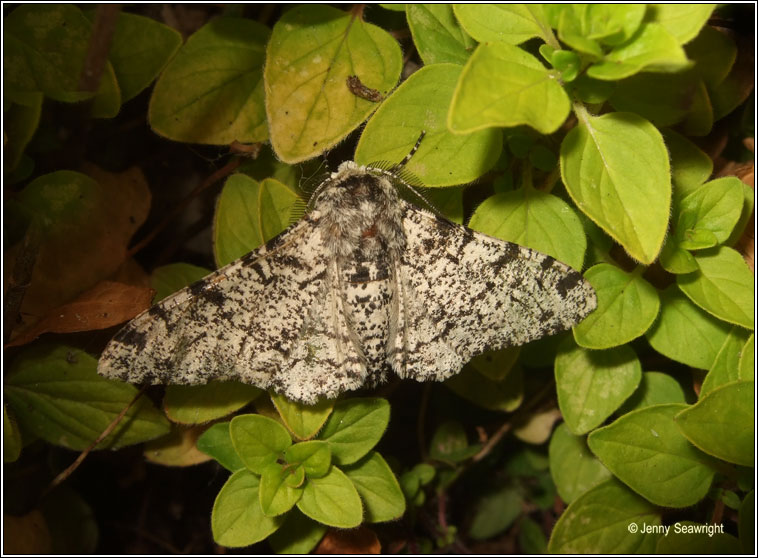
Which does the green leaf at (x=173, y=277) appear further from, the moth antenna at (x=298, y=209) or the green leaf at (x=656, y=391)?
the green leaf at (x=656, y=391)

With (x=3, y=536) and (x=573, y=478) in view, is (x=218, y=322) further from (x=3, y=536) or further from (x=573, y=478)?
(x=573, y=478)

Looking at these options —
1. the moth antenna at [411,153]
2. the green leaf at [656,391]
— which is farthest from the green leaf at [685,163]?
the moth antenna at [411,153]

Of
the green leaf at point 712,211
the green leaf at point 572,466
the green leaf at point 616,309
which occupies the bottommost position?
the green leaf at point 572,466

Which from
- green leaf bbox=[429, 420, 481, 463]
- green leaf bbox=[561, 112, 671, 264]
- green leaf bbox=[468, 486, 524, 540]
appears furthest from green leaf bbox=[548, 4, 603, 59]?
green leaf bbox=[468, 486, 524, 540]

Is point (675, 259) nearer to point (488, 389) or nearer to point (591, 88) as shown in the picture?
point (591, 88)

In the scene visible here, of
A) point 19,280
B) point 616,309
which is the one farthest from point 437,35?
point 19,280
